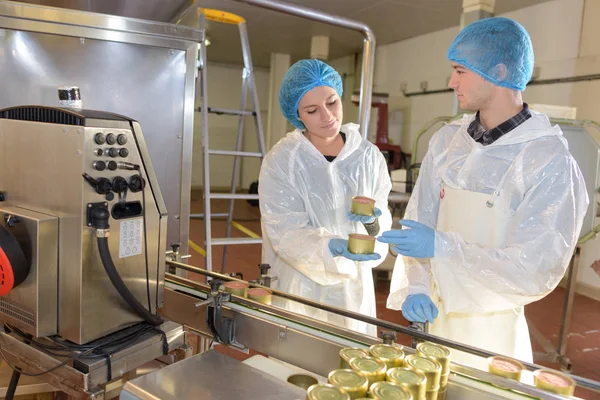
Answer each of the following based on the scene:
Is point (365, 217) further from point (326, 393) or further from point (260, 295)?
point (326, 393)

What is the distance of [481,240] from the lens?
127 centimetres

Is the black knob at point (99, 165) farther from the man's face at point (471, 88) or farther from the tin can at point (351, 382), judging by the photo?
the man's face at point (471, 88)

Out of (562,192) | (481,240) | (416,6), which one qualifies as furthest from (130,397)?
(416,6)

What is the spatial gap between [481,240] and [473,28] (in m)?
0.60

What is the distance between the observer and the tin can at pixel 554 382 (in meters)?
0.77

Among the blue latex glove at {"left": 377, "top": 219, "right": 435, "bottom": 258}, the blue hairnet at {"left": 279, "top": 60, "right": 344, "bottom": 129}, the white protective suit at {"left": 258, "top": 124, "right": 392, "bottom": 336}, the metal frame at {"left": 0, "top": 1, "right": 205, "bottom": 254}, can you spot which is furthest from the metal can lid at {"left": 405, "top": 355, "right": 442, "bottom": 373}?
the metal frame at {"left": 0, "top": 1, "right": 205, "bottom": 254}

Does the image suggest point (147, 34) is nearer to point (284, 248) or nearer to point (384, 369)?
point (284, 248)

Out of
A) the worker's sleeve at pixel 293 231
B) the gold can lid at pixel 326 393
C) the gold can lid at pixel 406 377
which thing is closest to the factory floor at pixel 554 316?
the worker's sleeve at pixel 293 231

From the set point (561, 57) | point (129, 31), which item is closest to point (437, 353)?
point (129, 31)

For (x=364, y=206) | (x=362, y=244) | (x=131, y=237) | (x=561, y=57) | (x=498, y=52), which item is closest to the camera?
(x=131, y=237)

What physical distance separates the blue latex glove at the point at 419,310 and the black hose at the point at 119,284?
670 millimetres

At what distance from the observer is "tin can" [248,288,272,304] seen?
1.10m

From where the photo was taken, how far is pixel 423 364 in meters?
0.78

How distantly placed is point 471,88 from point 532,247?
0.46m
